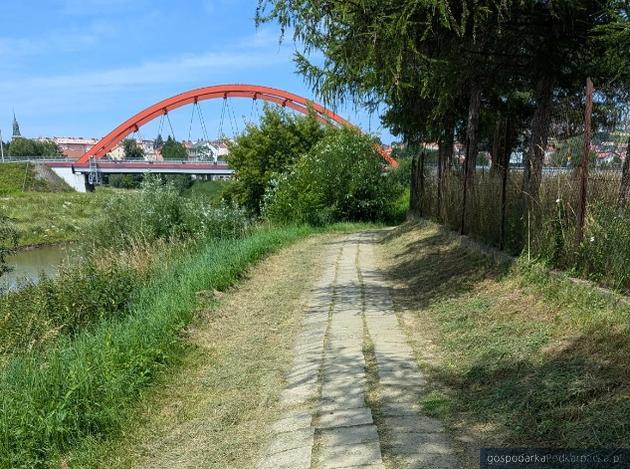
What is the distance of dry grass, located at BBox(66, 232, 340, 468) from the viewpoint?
3.78 m

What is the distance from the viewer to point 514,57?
326 inches

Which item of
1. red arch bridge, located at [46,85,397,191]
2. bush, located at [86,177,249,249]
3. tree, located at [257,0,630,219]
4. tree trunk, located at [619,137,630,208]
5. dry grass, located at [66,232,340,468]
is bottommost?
dry grass, located at [66,232,340,468]

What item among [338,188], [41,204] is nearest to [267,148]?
[338,188]

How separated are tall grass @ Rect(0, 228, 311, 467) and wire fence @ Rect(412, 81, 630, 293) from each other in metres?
3.96

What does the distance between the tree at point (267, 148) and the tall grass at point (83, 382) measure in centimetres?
2502

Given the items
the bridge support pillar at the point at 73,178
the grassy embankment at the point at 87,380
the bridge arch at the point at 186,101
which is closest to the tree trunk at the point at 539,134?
the grassy embankment at the point at 87,380

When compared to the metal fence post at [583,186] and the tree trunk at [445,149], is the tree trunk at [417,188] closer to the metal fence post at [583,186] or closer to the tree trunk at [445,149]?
the tree trunk at [445,149]

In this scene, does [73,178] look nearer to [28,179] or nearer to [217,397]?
[28,179]

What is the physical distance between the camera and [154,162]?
243 ft

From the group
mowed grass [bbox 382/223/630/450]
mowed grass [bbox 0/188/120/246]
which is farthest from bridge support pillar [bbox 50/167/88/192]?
mowed grass [bbox 382/223/630/450]

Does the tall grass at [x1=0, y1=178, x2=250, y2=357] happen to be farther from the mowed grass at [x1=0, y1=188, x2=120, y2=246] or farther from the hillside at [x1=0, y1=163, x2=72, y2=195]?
the hillside at [x1=0, y1=163, x2=72, y2=195]

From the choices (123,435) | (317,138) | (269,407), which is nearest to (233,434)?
(269,407)

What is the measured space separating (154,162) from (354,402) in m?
73.4

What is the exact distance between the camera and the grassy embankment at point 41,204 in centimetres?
4128
